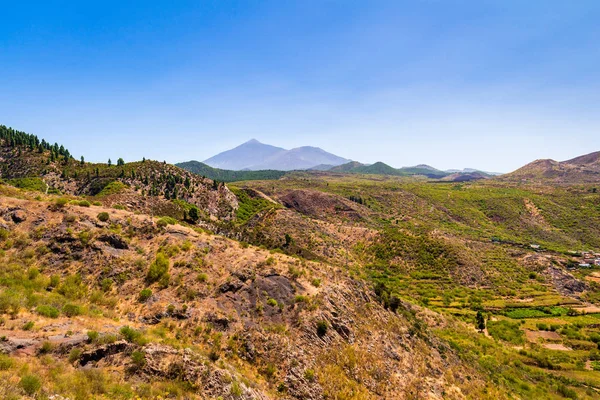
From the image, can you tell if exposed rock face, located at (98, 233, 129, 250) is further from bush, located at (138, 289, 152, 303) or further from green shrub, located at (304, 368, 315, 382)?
green shrub, located at (304, 368, 315, 382)

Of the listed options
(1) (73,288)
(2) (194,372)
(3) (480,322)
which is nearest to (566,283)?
(3) (480,322)

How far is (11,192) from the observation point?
28375 millimetres

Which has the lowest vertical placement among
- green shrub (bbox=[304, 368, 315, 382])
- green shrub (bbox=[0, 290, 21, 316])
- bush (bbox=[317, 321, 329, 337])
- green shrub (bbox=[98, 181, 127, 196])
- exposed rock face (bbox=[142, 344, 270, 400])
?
green shrub (bbox=[304, 368, 315, 382])

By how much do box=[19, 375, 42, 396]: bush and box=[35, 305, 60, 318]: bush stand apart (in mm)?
6507

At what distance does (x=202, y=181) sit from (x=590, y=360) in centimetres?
11166

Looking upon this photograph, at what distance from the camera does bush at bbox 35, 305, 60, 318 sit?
14.8m

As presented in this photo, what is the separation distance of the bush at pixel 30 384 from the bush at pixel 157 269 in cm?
1193

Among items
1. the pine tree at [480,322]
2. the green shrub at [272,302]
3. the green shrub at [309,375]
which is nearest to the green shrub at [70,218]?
the green shrub at [272,302]

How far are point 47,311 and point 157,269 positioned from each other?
747 centimetres

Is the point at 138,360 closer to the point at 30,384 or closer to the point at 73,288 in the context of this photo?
the point at 30,384

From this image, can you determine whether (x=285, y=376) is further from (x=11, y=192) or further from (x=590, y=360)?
(x=590, y=360)

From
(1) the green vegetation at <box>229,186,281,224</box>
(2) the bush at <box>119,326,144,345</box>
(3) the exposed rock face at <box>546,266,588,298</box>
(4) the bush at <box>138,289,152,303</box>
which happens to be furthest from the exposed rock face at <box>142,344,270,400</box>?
(3) the exposed rock face at <box>546,266,588,298</box>

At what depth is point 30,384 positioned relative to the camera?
9516 millimetres

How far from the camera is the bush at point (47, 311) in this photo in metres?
14.8
